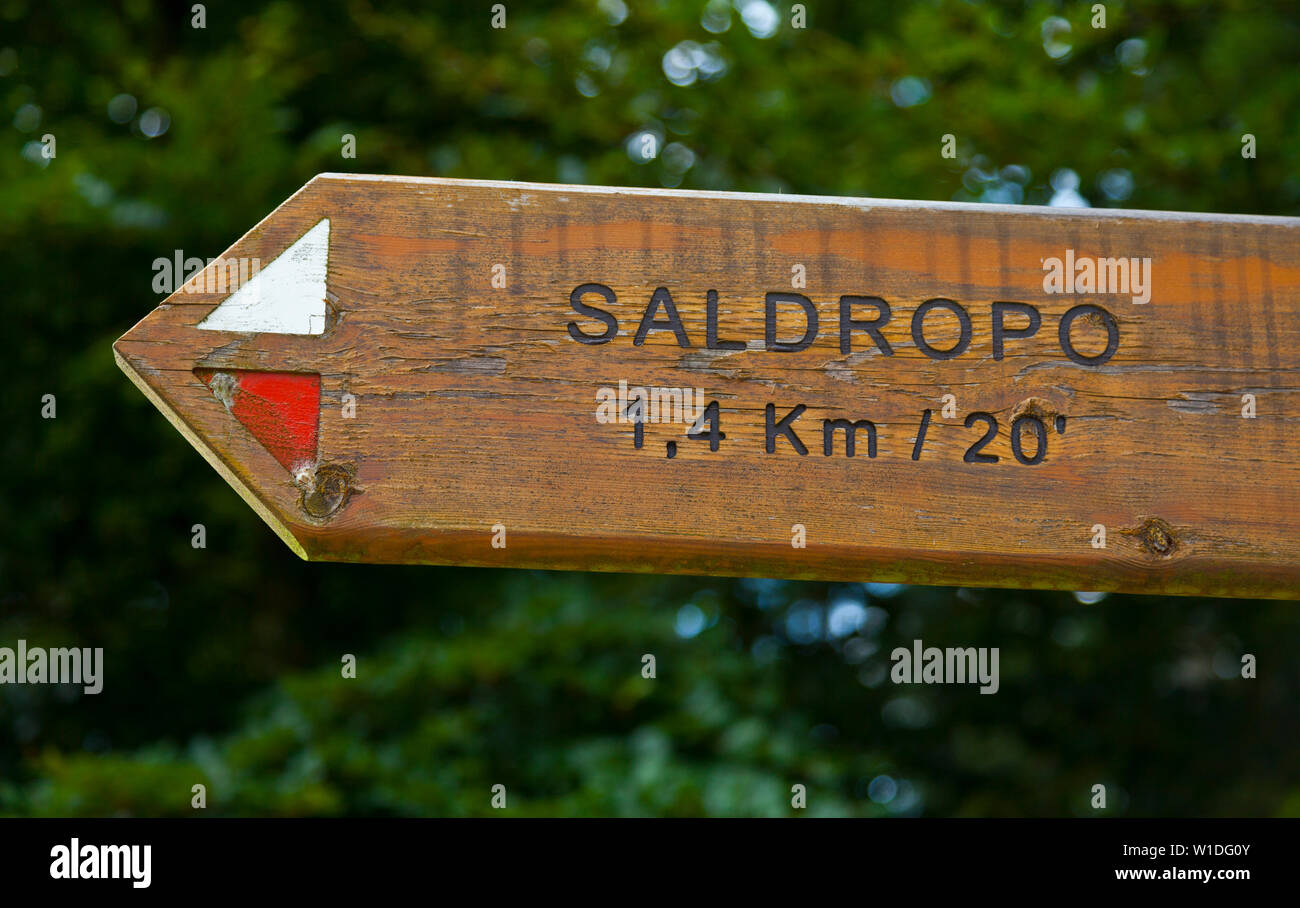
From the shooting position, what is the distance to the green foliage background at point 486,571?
2811 millimetres

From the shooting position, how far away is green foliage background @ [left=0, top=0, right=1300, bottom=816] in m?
2.81

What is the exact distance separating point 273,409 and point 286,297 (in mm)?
100

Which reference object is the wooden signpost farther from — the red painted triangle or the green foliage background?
the green foliage background

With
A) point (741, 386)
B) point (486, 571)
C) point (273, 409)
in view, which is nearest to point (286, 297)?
point (273, 409)

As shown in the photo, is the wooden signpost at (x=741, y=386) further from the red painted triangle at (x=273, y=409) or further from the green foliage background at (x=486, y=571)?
the green foliage background at (x=486, y=571)

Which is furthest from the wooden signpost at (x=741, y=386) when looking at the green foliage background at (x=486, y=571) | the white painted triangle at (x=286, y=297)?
the green foliage background at (x=486, y=571)

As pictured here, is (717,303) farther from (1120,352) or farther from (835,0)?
(835,0)

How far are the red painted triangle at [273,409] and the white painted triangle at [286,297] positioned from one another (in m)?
0.04

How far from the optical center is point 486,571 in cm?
357

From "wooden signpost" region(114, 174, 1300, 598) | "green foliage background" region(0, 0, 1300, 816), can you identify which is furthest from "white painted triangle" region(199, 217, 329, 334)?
"green foliage background" region(0, 0, 1300, 816)

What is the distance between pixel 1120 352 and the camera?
1021mm

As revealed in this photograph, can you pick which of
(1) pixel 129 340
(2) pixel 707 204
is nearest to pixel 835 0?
(2) pixel 707 204

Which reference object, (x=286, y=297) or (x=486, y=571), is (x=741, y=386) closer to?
(x=286, y=297)

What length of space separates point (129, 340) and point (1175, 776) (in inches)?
181
